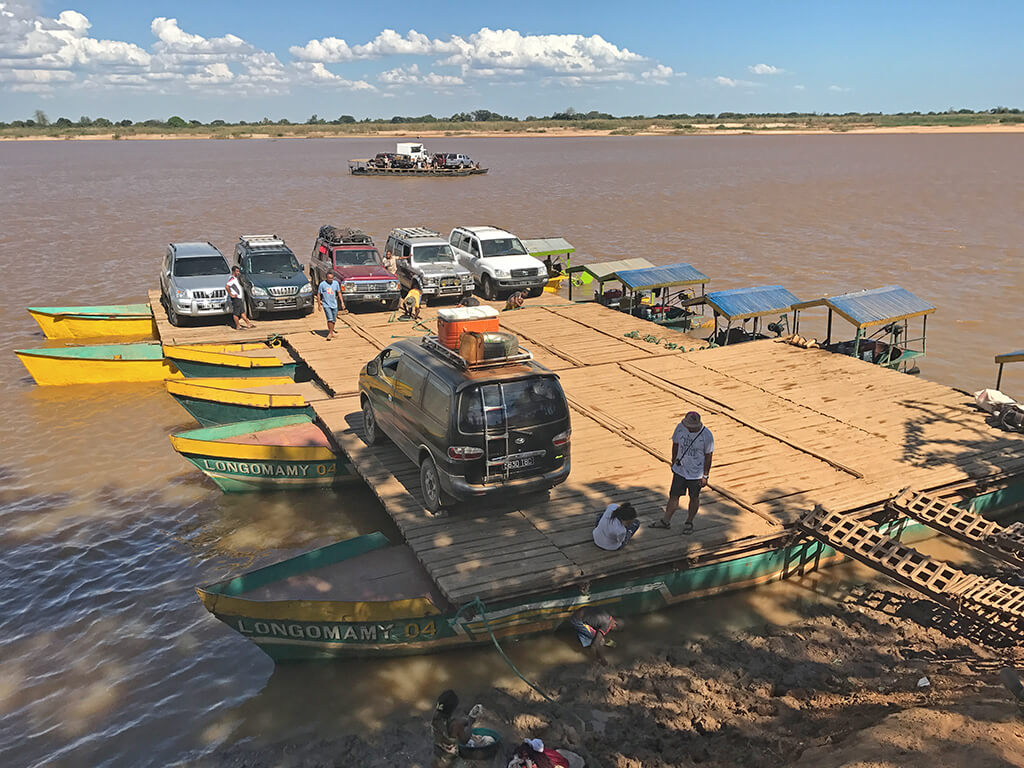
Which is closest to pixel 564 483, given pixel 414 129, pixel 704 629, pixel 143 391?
pixel 704 629

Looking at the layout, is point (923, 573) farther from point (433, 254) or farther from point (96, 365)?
point (96, 365)

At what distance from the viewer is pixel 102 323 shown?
23.9 meters

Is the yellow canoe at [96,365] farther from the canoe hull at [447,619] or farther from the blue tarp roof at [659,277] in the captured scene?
the blue tarp roof at [659,277]

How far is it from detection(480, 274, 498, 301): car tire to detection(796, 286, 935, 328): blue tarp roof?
930 centimetres

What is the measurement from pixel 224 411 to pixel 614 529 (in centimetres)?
976

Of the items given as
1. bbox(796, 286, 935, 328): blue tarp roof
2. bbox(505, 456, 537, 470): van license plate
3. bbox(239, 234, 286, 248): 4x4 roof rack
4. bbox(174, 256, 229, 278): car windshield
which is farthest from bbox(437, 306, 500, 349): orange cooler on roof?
bbox(239, 234, 286, 248): 4x4 roof rack

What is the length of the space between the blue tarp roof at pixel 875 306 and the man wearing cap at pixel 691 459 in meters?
8.19

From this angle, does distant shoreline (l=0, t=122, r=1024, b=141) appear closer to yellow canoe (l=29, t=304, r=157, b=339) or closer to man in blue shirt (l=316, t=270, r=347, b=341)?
yellow canoe (l=29, t=304, r=157, b=339)

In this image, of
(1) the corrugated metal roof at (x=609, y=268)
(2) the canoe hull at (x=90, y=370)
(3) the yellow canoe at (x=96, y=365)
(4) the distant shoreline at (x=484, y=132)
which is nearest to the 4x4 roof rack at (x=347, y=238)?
(3) the yellow canoe at (x=96, y=365)

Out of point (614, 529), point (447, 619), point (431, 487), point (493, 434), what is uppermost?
point (493, 434)

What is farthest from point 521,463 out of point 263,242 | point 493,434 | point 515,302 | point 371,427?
point 263,242

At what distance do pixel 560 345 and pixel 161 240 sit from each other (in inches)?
1258

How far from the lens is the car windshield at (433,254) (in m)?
23.5

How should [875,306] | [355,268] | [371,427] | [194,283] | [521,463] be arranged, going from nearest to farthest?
[521,463], [371,427], [875,306], [194,283], [355,268]
